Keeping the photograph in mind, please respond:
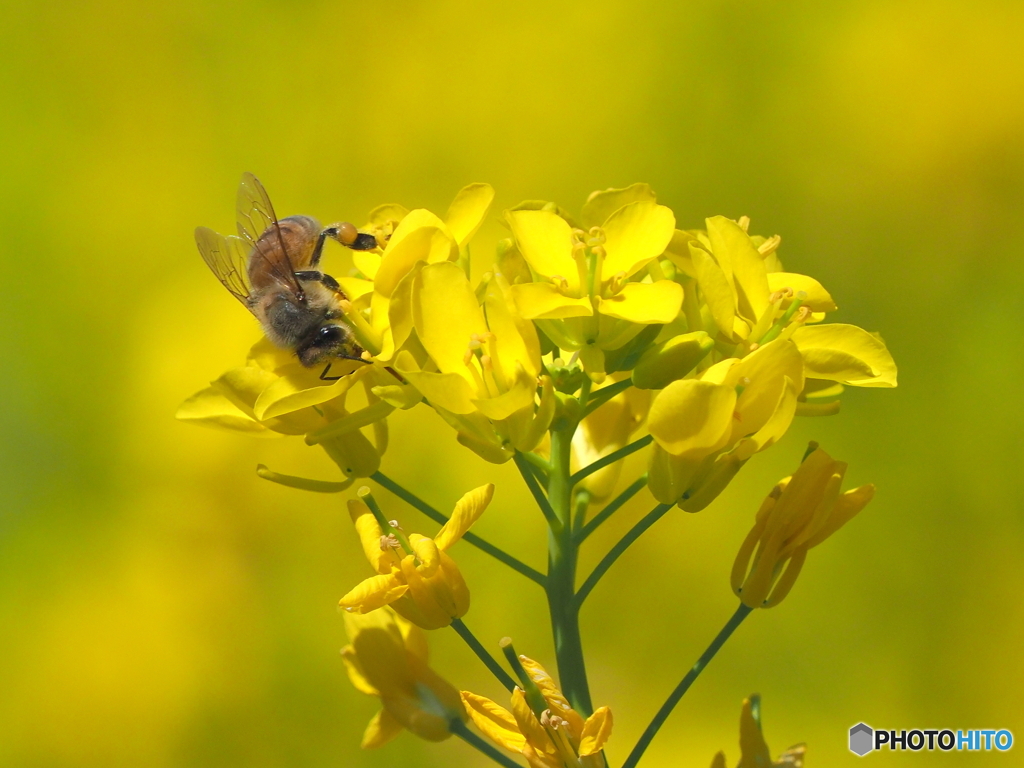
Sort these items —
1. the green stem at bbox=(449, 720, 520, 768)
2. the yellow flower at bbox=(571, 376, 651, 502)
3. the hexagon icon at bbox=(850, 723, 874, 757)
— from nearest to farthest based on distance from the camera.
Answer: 1. the green stem at bbox=(449, 720, 520, 768)
2. the yellow flower at bbox=(571, 376, 651, 502)
3. the hexagon icon at bbox=(850, 723, 874, 757)

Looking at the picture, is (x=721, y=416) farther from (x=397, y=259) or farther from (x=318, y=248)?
(x=318, y=248)

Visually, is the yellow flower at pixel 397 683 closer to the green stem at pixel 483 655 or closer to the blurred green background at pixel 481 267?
the green stem at pixel 483 655

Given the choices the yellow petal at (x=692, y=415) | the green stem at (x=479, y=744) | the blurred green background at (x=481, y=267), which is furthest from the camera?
the blurred green background at (x=481, y=267)

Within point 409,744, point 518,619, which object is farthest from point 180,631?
point 518,619

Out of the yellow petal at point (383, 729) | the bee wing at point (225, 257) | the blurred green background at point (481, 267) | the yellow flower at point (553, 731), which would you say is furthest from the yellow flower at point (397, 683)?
the blurred green background at point (481, 267)

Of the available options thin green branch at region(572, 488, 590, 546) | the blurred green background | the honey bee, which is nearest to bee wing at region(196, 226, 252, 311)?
the honey bee

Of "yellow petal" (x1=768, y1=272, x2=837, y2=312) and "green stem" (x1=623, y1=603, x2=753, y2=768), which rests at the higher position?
"yellow petal" (x1=768, y1=272, x2=837, y2=312)

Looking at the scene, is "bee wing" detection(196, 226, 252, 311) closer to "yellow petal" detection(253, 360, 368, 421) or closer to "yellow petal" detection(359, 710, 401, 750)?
"yellow petal" detection(253, 360, 368, 421)

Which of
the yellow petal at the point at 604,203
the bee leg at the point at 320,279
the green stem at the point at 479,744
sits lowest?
the green stem at the point at 479,744
